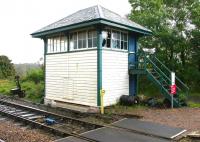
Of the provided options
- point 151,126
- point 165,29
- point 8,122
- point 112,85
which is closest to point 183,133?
point 151,126

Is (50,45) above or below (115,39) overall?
below

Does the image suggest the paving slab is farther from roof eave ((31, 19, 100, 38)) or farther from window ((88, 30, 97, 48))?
roof eave ((31, 19, 100, 38))

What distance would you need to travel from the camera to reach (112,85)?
13.3 meters

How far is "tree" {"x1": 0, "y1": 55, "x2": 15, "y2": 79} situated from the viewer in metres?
37.2

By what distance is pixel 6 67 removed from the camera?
3791 cm

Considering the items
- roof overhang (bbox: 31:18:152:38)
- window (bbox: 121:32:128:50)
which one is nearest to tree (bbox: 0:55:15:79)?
A: roof overhang (bbox: 31:18:152:38)

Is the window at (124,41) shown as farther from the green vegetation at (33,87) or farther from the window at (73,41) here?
the green vegetation at (33,87)

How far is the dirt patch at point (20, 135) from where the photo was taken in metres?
8.19

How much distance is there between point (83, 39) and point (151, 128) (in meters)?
6.25

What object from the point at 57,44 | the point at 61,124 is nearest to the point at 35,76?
the point at 57,44

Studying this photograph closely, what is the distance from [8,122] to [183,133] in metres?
7.07

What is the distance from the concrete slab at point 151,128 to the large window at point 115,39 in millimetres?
4432

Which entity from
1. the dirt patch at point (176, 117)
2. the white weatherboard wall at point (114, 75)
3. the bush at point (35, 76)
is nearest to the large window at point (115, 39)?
the white weatherboard wall at point (114, 75)

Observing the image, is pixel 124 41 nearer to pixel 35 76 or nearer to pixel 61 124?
pixel 61 124
